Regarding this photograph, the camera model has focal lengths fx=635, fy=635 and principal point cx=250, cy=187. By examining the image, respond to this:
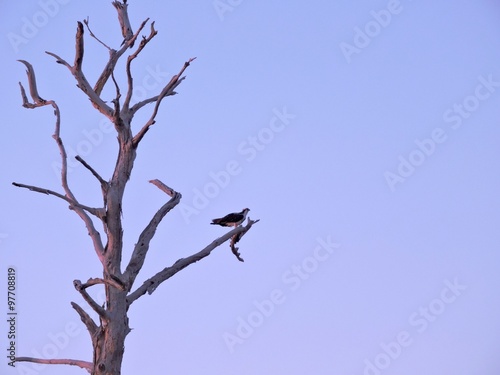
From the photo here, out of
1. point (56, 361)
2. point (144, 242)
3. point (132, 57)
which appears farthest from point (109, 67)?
point (56, 361)

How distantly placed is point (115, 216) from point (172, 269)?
688 millimetres

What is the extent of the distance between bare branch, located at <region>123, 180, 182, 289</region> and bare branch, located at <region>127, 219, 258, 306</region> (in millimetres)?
106

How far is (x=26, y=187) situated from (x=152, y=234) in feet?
3.73

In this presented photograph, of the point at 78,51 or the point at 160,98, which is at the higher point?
the point at 78,51

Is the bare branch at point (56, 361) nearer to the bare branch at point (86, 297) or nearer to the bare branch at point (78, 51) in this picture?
the bare branch at point (86, 297)

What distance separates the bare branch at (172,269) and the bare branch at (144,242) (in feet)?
0.35

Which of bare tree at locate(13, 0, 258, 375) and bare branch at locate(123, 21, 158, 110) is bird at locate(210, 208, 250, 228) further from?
bare branch at locate(123, 21, 158, 110)

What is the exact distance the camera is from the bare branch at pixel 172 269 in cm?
546

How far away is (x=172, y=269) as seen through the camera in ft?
18.5

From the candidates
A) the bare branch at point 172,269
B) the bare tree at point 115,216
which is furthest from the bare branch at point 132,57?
the bare branch at point 172,269

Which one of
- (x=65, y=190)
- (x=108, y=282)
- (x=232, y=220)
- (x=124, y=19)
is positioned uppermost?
(x=124, y=19)

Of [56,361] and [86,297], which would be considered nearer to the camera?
[86,297]

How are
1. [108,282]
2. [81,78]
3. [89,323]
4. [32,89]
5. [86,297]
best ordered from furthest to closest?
[32,89] < [81,78] < [89,323] < [108,282] < [86,297]

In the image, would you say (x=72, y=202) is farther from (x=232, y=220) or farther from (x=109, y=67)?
(x=232, y=220)
